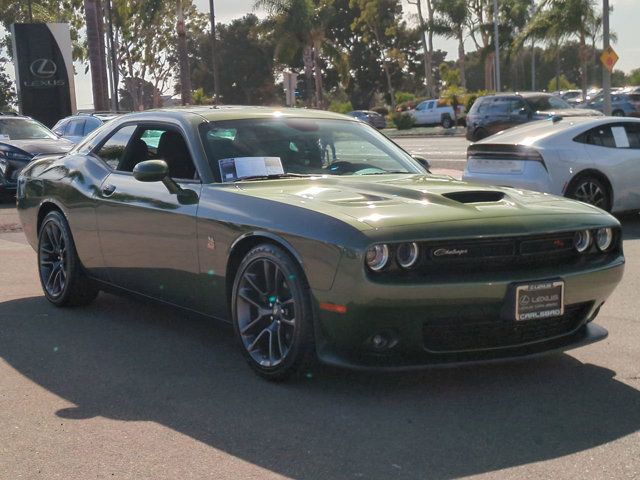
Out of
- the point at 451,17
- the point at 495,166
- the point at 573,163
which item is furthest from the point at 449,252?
the point at 451,17

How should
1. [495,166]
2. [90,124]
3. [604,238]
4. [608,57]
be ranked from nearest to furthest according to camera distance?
[604,238], [495,166], [90,124], [608,57]

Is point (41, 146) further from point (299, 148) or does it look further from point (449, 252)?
point (449, 252)

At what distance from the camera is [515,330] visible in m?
5.02

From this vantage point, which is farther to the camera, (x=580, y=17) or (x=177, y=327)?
(x=580, y=17)

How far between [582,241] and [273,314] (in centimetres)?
165

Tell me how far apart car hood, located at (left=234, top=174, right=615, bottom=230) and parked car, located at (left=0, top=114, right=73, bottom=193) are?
11563 mm

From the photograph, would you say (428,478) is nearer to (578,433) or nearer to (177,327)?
(578,433)

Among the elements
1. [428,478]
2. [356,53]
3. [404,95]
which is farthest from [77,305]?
[356,53]

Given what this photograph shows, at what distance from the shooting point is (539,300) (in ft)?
16.0

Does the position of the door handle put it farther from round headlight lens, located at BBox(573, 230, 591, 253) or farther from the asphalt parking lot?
round headlight lens, located at BBox(573, 230, 591, 253)

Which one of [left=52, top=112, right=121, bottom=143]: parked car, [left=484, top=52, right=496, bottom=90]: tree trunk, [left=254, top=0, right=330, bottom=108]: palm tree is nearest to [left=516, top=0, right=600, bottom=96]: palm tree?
[left=254, top=0, right=330, bottom=108]: palm tree

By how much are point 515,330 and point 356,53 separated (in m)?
80.6

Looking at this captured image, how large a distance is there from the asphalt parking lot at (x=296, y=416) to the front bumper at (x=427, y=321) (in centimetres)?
22

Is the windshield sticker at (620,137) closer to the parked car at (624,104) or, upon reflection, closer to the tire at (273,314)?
the tire at (273,314)
